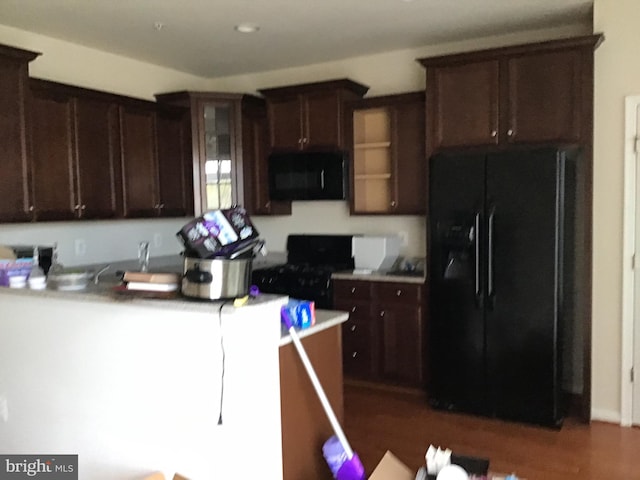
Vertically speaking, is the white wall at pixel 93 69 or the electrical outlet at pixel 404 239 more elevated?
the white wall at pixel 93 69

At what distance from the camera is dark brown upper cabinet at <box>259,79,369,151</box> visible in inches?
184

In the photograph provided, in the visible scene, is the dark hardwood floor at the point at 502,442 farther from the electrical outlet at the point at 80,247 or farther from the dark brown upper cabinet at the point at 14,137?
the dark brown upper cabinet at the point at 14,137

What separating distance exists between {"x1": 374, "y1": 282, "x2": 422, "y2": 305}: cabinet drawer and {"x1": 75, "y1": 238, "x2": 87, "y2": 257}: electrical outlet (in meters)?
2.27

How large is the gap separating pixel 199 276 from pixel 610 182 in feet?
9.31

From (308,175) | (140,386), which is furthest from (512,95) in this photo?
(140,386)

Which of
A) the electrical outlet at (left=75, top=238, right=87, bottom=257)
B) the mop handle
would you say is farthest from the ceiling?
the mop handle

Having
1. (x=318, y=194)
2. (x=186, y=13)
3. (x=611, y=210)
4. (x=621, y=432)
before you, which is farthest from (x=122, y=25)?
(x=621, y=432)

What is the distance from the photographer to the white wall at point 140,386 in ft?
7.13

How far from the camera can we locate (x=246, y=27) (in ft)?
13.0

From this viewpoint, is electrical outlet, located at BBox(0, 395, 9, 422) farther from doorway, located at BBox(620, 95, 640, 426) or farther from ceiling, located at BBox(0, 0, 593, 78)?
doorway, located at BBox(620, 95, 640, 426)

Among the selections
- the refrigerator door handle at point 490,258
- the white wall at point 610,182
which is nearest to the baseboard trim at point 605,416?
the white wall at point 610,182

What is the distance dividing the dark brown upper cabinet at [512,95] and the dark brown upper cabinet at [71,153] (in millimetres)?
2367

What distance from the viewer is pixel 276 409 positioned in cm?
225

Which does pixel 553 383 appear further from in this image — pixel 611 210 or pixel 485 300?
pixel 611 210
